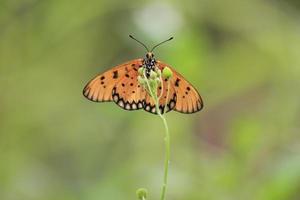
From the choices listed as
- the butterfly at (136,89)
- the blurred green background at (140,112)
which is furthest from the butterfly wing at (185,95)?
the blurred green background at (140,112)

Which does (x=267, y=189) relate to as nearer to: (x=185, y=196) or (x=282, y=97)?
(x=185, y=196)

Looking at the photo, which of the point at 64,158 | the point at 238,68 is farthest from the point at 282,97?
the point at 64,158

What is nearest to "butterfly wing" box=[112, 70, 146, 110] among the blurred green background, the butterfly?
the butterfly

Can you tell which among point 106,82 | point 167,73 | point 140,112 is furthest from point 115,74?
point 140,112

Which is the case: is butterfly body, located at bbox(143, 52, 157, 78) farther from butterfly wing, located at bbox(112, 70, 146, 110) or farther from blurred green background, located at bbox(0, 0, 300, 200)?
blurred green background, located at bbox(0, 0, 300, 200)

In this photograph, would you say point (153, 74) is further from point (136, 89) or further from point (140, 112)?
point (140, 112)
